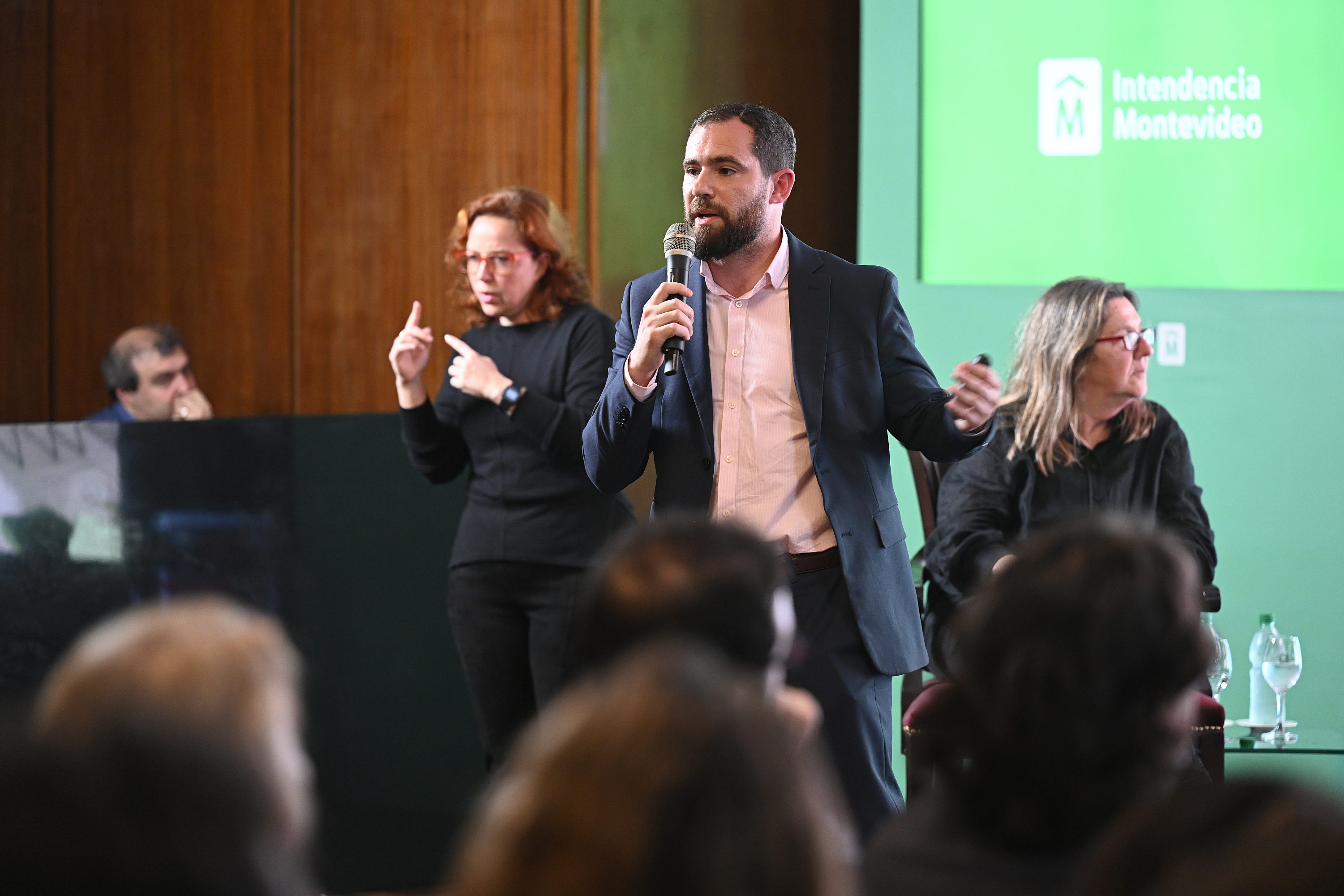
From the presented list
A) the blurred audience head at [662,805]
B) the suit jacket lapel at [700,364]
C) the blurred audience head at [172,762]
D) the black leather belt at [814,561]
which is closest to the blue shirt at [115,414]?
the suit jacket lapel at [700,364]

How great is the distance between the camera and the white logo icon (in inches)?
156

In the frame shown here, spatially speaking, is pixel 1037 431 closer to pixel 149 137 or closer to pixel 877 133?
pixel 877 133

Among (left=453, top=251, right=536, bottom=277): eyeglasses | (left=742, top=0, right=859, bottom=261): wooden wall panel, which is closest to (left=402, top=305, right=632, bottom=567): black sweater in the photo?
(left=453, top=251, right=536, bottom=277): eyeglasses

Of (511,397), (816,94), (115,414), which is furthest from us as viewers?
(816,94)

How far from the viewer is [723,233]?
8.52ft

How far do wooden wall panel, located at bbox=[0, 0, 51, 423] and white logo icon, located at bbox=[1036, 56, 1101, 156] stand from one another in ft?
10.9

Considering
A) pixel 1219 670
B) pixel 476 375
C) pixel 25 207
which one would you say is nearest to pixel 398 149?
pixel 476 375

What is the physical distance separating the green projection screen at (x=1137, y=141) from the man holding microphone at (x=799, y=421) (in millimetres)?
1466

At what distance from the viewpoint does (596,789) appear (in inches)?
27.9

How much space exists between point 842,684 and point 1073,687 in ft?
4.72

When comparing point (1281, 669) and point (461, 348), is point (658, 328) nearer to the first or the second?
point (461, 348)

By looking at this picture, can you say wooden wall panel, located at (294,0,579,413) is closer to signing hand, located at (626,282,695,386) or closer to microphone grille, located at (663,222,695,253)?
microphone grille, located at (663,222,695,253)

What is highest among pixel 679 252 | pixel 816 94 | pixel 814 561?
pixel 816 94

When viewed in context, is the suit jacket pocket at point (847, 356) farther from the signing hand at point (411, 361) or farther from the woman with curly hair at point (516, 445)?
the signing hand at point (411, 361)
